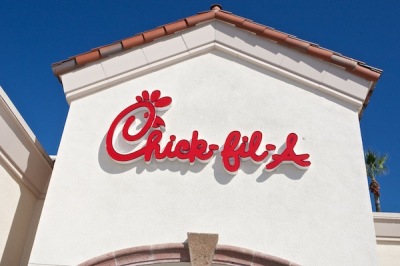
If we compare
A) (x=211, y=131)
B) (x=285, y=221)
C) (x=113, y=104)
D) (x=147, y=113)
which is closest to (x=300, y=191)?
(x=285, y=221)

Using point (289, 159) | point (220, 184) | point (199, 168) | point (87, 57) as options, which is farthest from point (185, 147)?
point (87, 57)

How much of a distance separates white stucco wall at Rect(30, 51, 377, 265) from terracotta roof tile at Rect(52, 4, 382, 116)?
69 centimetres

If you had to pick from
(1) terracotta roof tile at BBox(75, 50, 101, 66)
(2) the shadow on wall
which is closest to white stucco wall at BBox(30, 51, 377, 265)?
(2) the shadow on wall

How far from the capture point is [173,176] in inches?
260

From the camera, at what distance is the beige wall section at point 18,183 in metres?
7.07

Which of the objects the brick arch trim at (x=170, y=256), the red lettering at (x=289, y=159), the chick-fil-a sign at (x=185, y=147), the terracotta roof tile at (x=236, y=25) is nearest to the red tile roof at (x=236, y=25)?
the terracotta roof tile at (x=236, y=25)

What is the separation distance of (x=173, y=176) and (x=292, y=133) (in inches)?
87.0

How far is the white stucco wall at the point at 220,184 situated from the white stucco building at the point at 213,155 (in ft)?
0.06

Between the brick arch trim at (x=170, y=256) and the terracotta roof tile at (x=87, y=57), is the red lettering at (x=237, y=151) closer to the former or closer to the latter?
the brick arch trim at (x=170, y=256)

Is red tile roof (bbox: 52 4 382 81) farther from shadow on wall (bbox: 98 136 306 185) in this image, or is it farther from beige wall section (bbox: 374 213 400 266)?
beige wall section (bbox: 374 213 400 266)

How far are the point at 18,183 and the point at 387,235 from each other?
723cm

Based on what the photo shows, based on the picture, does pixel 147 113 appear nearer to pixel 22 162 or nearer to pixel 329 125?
pixel 22 162

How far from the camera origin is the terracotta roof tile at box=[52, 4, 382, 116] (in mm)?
7270

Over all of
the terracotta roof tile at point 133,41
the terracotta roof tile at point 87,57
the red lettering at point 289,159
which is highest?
the terracotta roof tile at point 133,41
